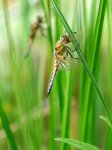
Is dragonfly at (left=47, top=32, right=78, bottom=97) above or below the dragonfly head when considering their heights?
below

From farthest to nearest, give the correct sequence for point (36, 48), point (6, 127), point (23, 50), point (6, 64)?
point (36, 48) → point (6, 64) → point (23, 50) → point (6, 127)

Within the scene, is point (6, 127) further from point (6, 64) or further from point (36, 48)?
point (36, 48)

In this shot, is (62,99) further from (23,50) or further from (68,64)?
(23,50)

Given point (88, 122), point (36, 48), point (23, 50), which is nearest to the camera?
point (88, 122)

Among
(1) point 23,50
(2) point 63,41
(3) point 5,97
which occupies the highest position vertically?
(2) point 63,41

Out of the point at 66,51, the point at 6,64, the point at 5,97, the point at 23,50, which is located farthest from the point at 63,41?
the point at 6,64

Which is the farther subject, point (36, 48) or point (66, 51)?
point (36, 48)

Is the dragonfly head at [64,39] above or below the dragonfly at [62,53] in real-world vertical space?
above

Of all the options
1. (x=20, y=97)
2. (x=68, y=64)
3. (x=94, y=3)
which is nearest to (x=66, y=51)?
(x=68, y=64)

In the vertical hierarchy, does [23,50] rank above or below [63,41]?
below
